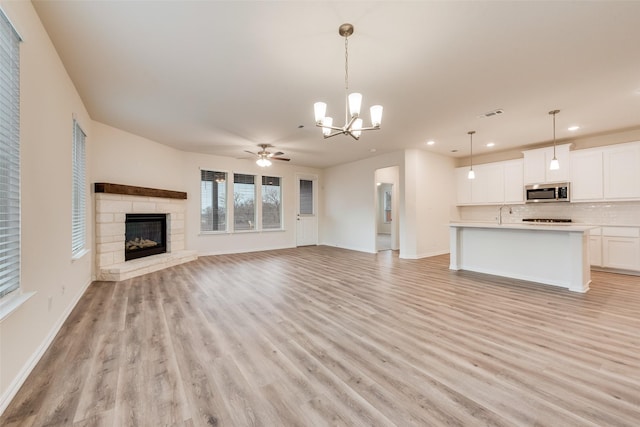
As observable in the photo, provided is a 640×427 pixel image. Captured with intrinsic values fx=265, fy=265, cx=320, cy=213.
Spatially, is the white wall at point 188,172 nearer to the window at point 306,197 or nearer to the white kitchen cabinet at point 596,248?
the window at point 306,197

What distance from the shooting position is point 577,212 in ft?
19.1

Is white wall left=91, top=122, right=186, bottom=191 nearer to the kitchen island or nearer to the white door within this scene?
the white door

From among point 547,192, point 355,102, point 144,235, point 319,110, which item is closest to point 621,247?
point 547,192

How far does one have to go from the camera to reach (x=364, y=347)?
2361 millimetres

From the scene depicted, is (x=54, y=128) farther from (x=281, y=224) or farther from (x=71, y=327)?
(x=281, y=224)

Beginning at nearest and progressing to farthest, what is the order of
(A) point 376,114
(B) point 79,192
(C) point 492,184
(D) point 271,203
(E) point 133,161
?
(A) point 376,114
(B) point 79,192
(E) point 133,161
(C) point 492,184
(D) point 271,203

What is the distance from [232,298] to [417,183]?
5217 mm

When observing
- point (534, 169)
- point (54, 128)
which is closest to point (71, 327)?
point (54, 128)

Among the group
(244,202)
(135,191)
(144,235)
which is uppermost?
(135,191)

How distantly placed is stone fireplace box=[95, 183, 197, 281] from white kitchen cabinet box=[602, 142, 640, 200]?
9.01m

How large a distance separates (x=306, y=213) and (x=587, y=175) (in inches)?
282

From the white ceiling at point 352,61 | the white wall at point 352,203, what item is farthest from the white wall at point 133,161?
the white wall at point 352,203

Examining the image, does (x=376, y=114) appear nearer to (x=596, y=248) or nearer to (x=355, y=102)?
(x=355, y=102)

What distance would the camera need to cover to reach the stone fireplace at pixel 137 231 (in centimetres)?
477
